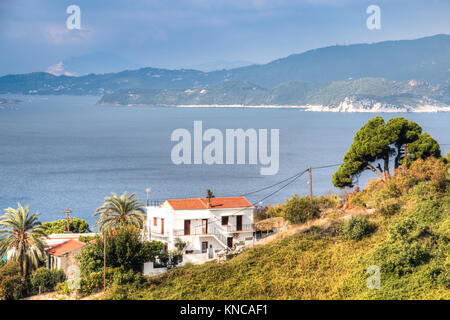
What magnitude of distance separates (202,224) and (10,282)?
12590 mm

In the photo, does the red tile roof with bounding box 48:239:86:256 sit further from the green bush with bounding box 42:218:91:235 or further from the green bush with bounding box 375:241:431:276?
the green bush with bounding box 375:241:431:276

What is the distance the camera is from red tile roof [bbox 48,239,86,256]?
1373 inches

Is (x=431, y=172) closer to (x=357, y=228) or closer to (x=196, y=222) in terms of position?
(x=357, y=228)

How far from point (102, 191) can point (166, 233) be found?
6125 cm

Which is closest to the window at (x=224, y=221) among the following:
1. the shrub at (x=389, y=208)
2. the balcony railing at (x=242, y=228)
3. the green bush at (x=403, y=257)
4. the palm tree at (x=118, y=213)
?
the balcony railing at (x=242, y=228)

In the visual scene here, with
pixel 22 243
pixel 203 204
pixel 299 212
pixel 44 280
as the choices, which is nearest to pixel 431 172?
pixel 299 212

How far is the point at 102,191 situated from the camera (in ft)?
313

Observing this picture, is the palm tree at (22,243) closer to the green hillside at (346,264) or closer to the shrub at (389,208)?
the green hillside at (346,264)

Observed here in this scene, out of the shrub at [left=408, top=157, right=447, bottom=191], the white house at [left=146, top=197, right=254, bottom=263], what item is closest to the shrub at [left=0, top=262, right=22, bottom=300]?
the white house at [left=146, top=197, right=254, bottom=263]

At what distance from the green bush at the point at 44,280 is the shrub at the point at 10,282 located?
0.85 meters

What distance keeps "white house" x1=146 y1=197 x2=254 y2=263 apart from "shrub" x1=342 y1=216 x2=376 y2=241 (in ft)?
26.9

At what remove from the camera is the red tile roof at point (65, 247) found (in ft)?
114
